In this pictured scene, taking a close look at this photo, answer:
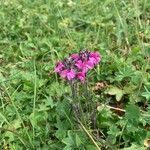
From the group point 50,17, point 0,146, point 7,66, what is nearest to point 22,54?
point 7,66

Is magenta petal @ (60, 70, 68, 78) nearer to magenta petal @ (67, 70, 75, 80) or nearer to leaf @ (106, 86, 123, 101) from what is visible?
magenta petal @ (67, 70, 75, 80)

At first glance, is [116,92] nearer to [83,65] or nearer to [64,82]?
[64,82]

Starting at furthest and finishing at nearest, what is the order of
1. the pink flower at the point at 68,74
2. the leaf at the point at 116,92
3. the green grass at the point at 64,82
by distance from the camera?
the leaf at the point at 116,92 < the green grass at the point at 64,82 < the pink flower at the point at 68,74

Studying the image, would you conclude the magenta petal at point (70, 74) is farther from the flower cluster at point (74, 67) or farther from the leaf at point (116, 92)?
the leaf at point (116, 92)

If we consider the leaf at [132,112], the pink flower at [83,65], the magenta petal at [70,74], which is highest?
the pink flower at [83,65]

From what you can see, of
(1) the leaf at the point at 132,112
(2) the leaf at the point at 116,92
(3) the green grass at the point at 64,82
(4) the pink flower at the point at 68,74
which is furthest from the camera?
(2) the leaf at the point at 116,92

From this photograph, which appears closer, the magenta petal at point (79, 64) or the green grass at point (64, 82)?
the magenta petal at point (79, 64)

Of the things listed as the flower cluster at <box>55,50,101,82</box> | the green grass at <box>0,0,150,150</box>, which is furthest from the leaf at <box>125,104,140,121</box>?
the flower cluster at <box>55,50,101,82</box>

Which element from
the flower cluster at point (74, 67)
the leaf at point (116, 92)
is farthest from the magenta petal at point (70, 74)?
the leaf at point (116, 92)

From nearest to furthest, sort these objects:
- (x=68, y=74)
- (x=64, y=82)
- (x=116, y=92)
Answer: (x=68, y=74), (x=116, y=92), (x=64, y=82)

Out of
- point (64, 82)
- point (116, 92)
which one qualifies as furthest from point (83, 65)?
point (64, 82)
